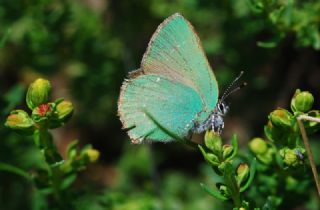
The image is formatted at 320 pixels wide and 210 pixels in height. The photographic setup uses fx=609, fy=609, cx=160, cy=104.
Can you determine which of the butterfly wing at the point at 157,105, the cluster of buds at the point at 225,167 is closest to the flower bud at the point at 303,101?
the cluster of buds at the point at 225,167

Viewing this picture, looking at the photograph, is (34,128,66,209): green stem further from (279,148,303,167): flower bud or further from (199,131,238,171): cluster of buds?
(279,148,303,167): flower bud

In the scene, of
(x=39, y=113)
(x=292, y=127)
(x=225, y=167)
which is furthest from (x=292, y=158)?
(x=39, y=113)

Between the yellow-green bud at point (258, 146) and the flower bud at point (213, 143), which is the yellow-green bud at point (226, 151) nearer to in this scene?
the flower bud at point (213, 143)

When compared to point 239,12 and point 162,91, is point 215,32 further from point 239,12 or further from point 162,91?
point 162,91

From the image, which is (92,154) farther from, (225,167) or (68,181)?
(225,167)

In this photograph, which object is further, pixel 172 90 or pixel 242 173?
pixel 172 90

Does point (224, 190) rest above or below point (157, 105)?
below
